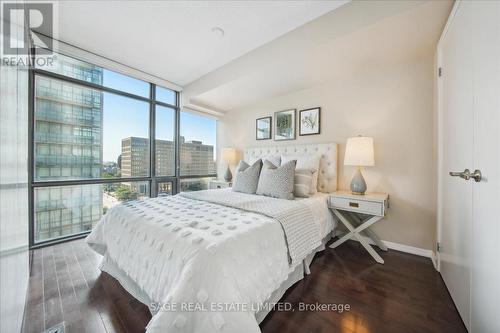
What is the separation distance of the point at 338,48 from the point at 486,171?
5.33 ft

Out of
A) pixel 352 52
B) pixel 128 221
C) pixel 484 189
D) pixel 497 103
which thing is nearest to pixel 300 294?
Answer: pixel 484 189

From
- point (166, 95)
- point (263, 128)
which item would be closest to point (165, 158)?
point (166, 95)

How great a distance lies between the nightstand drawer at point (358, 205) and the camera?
6.26 feet

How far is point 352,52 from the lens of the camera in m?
2.00

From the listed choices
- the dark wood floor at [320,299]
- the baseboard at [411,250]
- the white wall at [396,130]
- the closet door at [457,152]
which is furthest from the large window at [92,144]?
the closet door at [457,152]

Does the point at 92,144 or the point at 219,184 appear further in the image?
the point at 219,184

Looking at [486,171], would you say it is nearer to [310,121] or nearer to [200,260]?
[200,260]

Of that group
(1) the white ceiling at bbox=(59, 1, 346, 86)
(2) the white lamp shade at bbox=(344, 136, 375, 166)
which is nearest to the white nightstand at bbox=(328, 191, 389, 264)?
(2) the white lamp shade at bbox=(344, 136, 375, 166)

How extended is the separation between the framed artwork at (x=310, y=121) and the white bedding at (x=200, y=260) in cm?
195

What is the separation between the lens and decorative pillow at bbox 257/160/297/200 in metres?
2.09

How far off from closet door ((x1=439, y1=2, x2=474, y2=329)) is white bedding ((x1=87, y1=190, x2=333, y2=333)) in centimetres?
115

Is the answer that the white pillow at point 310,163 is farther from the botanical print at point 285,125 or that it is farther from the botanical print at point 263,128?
the botanical print at point 263,128

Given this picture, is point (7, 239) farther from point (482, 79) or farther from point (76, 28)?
point (482, 79)

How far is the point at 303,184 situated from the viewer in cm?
224
